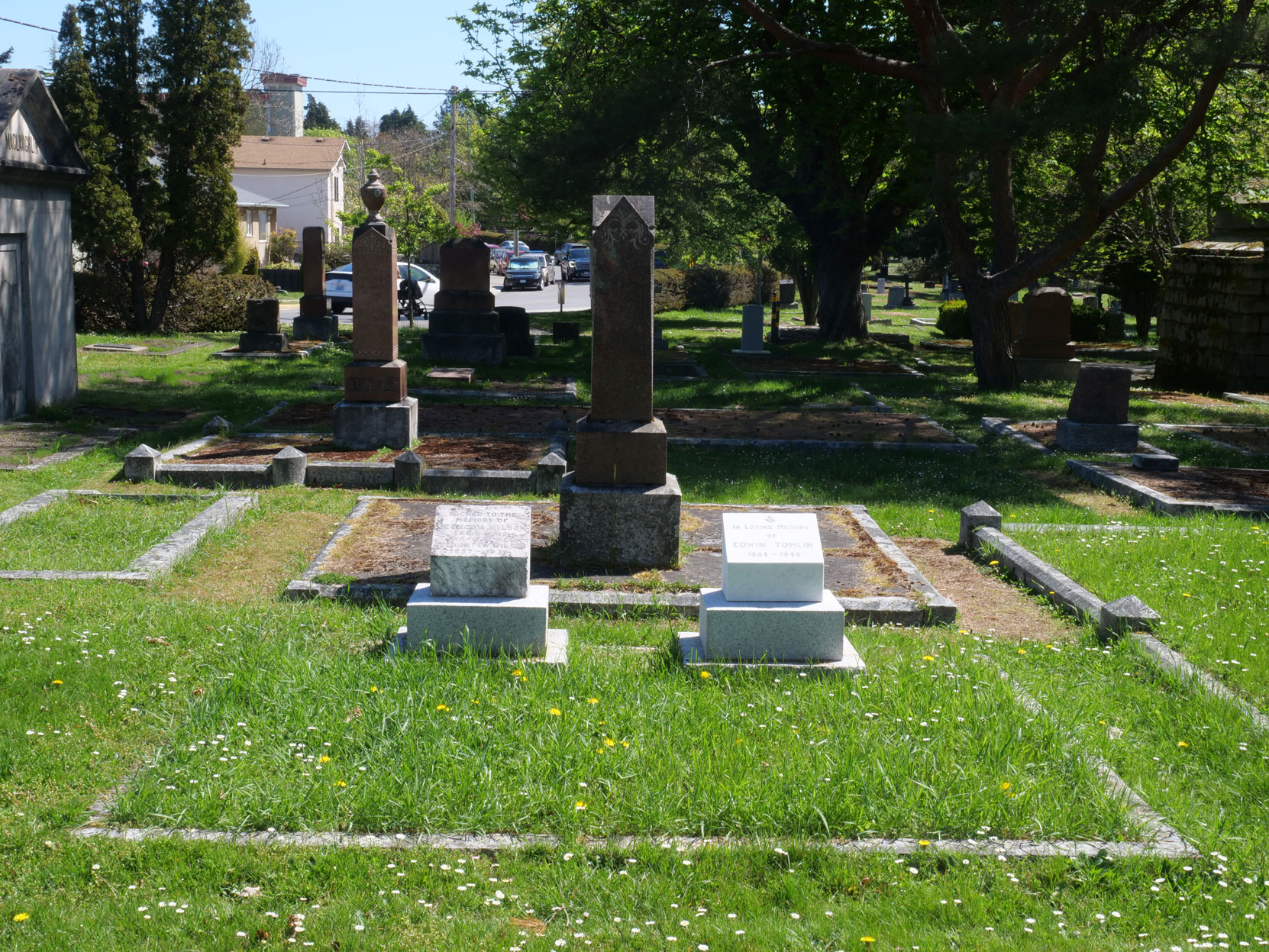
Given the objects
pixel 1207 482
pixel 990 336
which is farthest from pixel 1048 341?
pixel 1207 482

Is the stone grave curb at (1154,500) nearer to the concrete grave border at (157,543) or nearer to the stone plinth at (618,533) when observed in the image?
the stone plinth at (618,533)

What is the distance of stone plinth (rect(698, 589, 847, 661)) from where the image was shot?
641 cm

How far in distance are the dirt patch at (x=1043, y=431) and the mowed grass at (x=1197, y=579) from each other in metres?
3.96

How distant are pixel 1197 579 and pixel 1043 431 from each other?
7448 mm

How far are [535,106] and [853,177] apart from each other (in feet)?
24.7

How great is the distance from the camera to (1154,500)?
11336 mm

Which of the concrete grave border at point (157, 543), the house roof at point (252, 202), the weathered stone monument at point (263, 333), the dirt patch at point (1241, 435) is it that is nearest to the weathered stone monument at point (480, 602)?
the concrete grave border at point (157, 543)

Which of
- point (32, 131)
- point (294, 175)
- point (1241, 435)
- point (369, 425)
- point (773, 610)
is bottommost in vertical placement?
point (773, 610)

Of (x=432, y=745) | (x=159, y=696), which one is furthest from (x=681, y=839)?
(x=159, y=696)

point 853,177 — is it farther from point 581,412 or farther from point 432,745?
point 432,745

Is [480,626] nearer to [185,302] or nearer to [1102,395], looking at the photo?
[1102,395]

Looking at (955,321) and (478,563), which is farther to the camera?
(955,321)

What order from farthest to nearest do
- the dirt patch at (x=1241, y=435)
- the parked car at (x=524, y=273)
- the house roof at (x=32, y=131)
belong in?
the parked car at (x=524, y=273)
the dirt patch at (x=1241, y=435)
the house roof at (x=32, y=131)

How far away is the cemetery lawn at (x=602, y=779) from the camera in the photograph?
4.16m
